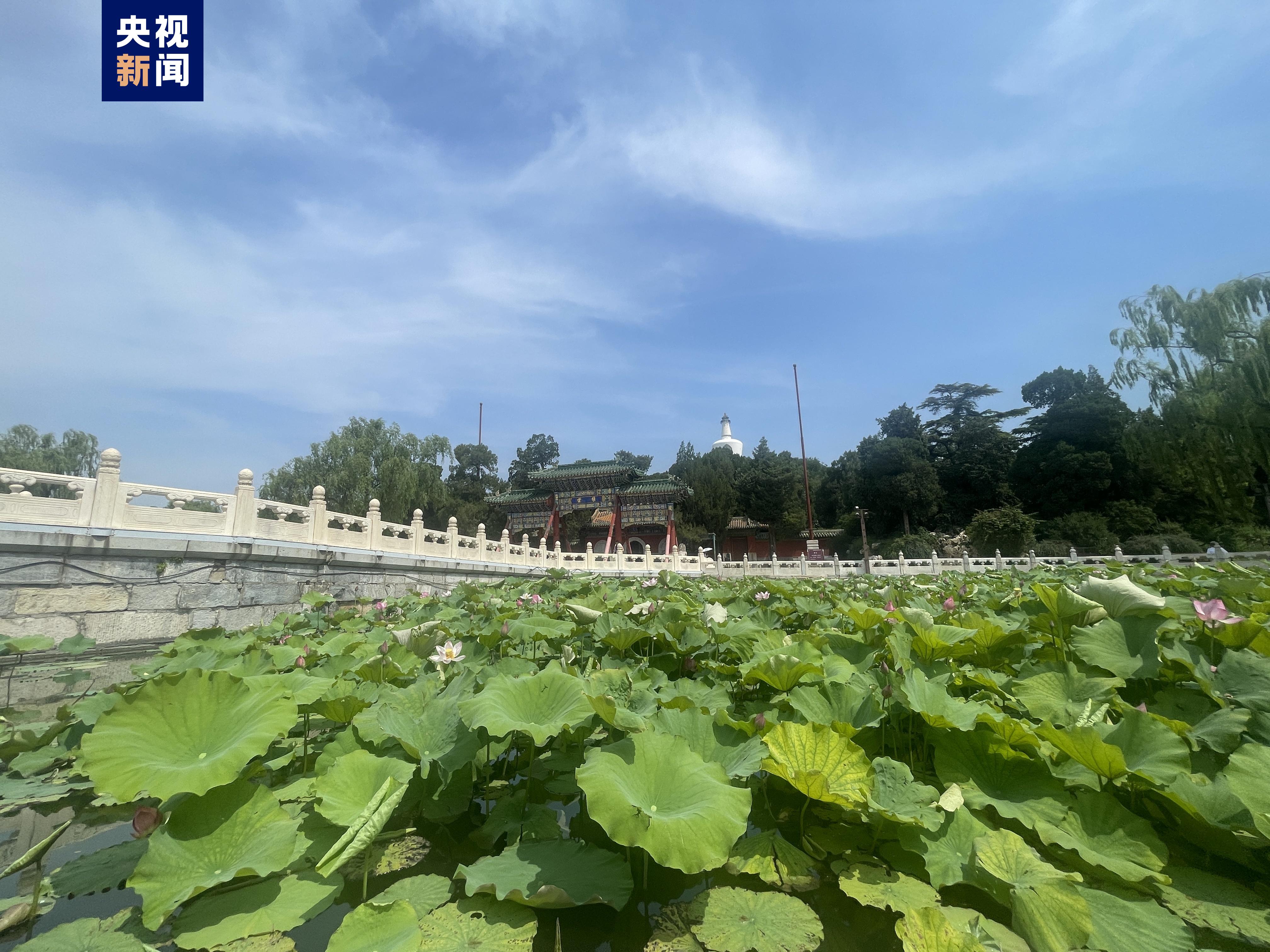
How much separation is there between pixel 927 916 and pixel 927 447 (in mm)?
36507

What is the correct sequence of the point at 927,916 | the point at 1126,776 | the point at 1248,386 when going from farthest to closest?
the point at 1248,386 < the point at 1126,776 < the point at 927,916

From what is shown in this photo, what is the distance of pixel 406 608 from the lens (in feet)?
14.3

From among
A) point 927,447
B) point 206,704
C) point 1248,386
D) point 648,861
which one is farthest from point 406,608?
point 927,447

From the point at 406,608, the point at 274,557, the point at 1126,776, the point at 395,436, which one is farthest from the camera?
the point at 395,436

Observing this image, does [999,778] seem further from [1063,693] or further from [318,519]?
[318,519]

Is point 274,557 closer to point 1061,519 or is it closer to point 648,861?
point 648,861

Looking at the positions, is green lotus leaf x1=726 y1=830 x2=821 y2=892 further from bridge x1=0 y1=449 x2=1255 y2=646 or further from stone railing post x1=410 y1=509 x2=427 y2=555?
stone railing post x1=410 y1=509 x2=427 y2=555

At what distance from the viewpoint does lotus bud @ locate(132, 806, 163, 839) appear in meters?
1.04

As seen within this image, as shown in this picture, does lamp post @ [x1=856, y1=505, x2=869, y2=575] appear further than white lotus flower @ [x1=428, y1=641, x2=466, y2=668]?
Yes

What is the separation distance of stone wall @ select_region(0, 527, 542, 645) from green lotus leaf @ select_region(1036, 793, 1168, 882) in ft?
22.4

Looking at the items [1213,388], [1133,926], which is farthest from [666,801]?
[1213,388]

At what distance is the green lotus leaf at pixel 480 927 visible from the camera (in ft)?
2.72

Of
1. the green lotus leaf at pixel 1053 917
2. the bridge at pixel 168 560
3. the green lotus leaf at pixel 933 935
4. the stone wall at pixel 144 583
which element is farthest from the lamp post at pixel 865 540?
the green lotus leaf at pixel 933 935

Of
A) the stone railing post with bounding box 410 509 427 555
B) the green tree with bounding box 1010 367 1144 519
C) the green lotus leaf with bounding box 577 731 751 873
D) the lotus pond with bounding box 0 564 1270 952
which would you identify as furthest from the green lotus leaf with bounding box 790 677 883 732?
the green tree with bounding box 1010 367 1144 519
